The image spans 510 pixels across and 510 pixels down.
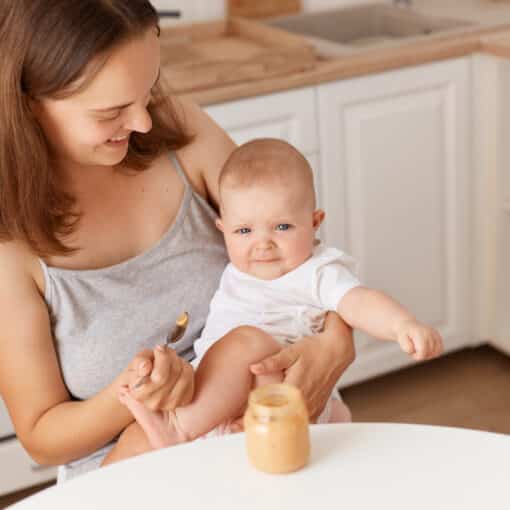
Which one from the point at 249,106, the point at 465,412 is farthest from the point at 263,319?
the point at 465,412

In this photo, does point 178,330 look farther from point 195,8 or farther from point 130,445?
point 195,8

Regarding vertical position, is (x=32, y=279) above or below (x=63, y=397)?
above

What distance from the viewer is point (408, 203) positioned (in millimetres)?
2650

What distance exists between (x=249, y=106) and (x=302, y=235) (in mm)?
920

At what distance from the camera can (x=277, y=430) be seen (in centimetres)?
101

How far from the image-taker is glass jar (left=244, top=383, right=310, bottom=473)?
1014 mm

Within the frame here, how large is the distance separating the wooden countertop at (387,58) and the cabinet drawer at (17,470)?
A: 98 cm

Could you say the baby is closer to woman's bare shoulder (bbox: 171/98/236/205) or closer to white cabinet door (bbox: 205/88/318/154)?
woman's bare shoulder (bbox: 171/98/236/205)

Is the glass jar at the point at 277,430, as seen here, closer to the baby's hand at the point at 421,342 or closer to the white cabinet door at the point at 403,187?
the baby's hand at the point at 421,342

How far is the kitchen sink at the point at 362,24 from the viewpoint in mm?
2889

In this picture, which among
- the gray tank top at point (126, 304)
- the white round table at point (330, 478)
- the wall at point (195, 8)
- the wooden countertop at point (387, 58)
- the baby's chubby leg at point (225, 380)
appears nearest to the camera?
the white round table at point (330, 478)

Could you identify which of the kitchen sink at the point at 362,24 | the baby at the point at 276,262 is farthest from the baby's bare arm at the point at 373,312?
the kitchen sink at the point at 362,24

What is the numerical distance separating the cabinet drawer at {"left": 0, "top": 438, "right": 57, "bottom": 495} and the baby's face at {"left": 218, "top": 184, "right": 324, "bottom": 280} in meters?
1.14

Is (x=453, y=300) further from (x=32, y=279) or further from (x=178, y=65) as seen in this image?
(x=32, y=279)
